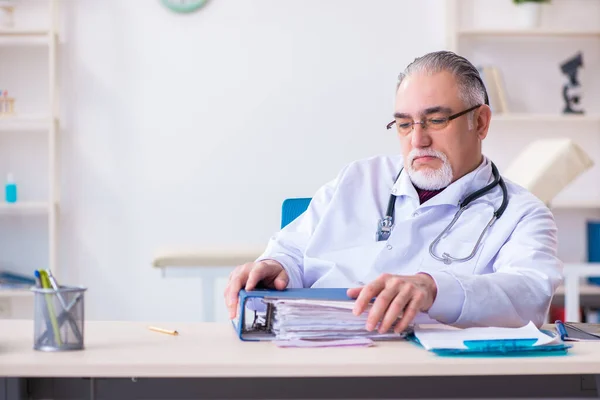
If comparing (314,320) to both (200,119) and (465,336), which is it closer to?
(465,336)

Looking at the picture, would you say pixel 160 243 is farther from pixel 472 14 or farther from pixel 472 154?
pixel 472 154

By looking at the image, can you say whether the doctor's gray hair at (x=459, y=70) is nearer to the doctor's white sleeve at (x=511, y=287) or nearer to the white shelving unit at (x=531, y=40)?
the doctor's white sleeve at (x=511, y=287)

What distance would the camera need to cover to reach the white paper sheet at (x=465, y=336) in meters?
1.13

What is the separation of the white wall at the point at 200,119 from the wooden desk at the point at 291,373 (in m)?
3.22

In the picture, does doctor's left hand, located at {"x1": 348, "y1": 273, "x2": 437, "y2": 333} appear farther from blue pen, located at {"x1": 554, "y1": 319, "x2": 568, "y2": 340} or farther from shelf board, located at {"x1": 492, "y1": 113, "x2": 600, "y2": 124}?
shelf board, located at {"x1": 492, "y1": 113, "x2": 600, "y2": 124}

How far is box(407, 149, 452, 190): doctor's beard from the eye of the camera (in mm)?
1853

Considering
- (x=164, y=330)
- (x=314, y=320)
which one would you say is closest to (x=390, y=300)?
(x=314, y=320)

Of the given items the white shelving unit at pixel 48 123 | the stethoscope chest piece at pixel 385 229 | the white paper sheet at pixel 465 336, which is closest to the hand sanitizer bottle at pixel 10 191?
the white shelving unit at pixel 48 123

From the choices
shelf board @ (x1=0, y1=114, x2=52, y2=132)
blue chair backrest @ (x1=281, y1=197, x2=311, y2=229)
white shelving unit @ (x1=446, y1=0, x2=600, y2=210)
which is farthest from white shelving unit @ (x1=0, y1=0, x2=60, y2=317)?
blue chair backrest @ (x1=281, y1=197, x2=311, y2=229)

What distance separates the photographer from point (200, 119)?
14.3 feet

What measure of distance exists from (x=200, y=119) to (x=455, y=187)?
271 centimetres

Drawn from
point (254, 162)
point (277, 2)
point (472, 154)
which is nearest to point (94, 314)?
point (254, 162)

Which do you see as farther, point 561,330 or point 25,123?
point 25,123

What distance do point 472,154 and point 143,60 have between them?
2.79m
